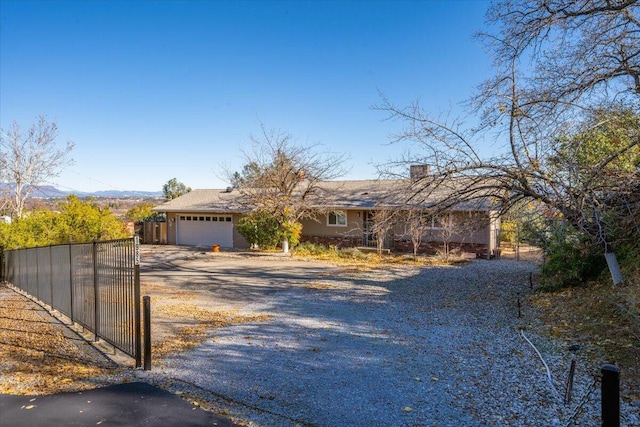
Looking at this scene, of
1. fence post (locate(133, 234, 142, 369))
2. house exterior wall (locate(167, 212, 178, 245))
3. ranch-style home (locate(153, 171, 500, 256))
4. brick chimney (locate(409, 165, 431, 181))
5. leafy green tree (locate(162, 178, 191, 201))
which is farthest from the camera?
leafy green tree (locate(162, 178, 191, 201))

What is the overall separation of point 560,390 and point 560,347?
180cm

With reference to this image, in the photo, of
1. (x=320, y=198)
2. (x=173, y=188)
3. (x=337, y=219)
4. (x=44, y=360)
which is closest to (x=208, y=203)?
(x=320, y=198)

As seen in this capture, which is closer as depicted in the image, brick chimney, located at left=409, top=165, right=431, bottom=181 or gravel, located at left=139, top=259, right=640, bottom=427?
gravel, located at left=139, top=259, right=640, bottom=427

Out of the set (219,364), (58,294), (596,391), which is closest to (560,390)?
(596,391)

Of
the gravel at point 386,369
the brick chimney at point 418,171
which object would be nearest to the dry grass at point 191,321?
the gravel at point 386,369

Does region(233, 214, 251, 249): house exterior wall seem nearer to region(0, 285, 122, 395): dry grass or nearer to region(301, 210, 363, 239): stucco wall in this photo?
region(301, 210, 363, 239): stucco wall

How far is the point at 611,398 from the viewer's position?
2.39m

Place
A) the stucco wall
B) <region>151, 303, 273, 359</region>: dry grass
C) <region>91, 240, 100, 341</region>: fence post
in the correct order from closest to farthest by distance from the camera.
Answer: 1. <region>151, 303, 273, 359</region>: dry grass
2. <region>91, 240, 100, 341</region>: fence post
3. the stucco wall

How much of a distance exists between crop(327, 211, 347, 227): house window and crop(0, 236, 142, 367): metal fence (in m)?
15.3

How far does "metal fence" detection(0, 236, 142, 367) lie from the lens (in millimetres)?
5688

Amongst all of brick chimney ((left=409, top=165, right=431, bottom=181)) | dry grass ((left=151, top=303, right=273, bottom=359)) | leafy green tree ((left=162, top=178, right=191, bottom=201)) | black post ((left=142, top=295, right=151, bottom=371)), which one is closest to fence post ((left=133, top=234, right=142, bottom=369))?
black post ((left=142, top=295, right=151, bottom=371))

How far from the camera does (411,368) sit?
5.50 metres

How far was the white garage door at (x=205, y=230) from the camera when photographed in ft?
85.0

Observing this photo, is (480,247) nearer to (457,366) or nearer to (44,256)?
(457,366)
